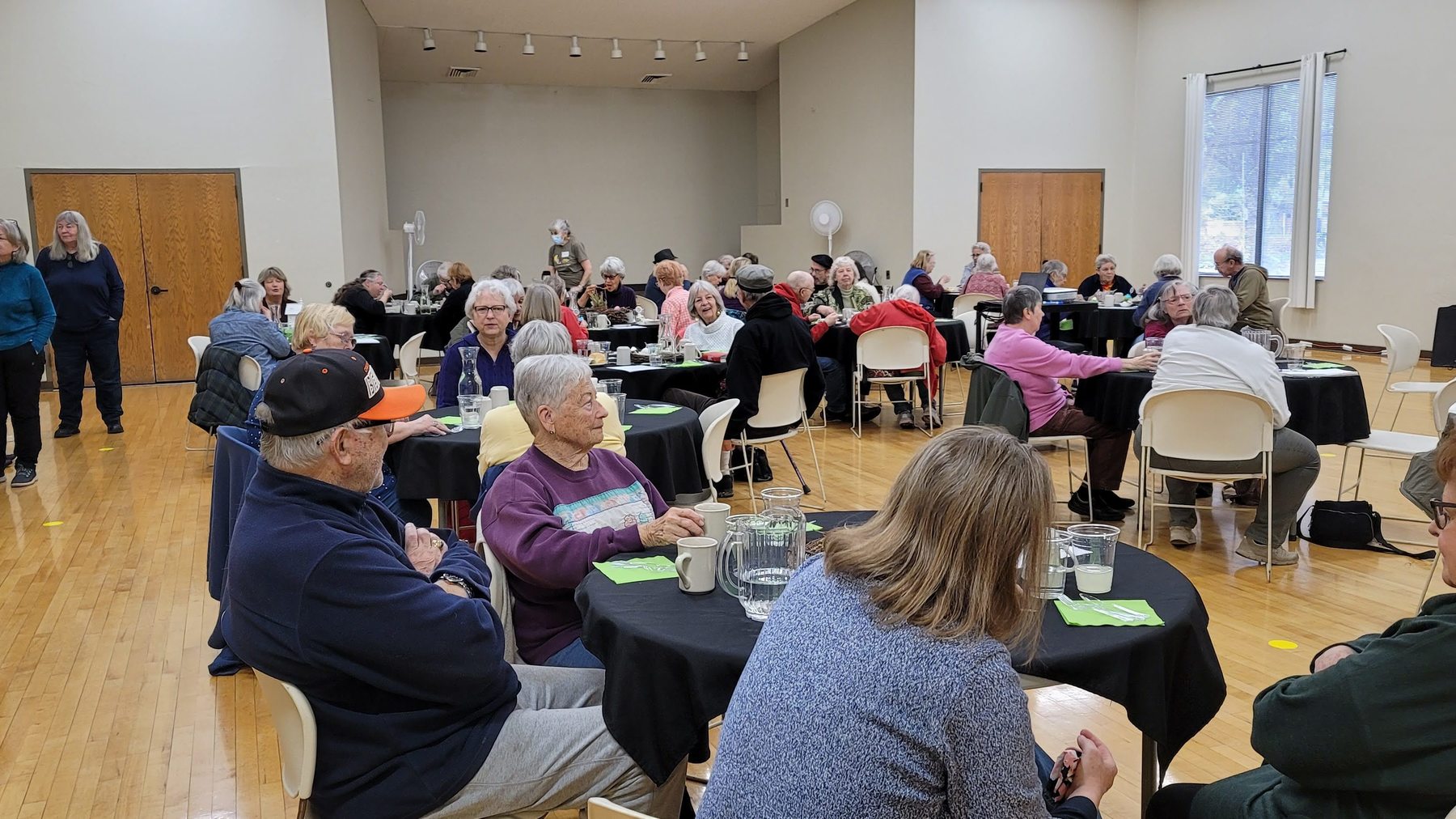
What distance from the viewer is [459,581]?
230cm

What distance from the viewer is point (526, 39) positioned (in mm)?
15336

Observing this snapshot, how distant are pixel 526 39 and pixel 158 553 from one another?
11625 millimetres

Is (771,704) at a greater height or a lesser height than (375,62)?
lesser

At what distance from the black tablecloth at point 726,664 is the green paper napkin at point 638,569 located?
0.11m

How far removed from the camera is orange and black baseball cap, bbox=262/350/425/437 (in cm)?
190

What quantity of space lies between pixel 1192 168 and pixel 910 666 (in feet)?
46.2

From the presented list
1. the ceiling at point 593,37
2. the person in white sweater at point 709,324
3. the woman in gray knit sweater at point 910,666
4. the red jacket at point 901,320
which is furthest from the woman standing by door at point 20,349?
the ceiling at point 593,37

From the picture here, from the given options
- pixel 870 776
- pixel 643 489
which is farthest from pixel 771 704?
pixel 643 489

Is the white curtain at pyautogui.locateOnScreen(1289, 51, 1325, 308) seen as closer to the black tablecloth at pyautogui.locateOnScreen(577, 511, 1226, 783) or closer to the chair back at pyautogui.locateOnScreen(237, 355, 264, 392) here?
the chair back at pyautogui.locateOnScreen(237, 355, 264, 392)

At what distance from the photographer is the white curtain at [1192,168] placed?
13.6 m

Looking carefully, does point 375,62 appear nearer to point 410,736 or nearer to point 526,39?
point 526,39

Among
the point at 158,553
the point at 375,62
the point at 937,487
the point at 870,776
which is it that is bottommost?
the point at 158,553

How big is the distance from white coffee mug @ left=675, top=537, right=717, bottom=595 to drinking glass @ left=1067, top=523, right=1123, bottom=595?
0.74 meters

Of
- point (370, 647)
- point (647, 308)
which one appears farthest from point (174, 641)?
point (647, 308)
